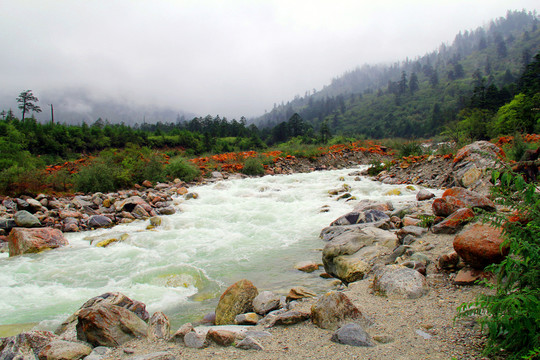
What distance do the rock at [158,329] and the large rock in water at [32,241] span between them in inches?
212

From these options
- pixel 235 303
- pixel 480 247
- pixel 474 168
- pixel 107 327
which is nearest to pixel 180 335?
pixel 107 327

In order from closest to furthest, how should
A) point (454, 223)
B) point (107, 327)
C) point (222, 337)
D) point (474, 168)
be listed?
1. point (222, 337)
2. point (107, 327)
3. point (454, 223)
4. point (474, 168)

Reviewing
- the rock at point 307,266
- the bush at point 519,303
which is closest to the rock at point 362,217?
the rock at point 307,266

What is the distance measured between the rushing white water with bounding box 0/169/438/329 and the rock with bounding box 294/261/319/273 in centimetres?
17

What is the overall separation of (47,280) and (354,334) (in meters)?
5.61

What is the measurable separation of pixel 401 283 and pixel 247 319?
1.92 meters

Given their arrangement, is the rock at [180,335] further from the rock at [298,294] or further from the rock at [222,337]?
the rock at [298,294]

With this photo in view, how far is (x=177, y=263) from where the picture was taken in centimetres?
580

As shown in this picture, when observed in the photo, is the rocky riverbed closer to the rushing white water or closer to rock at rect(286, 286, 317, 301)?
rock at rect(286, 286, 317, 301)

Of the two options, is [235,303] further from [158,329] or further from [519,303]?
[519,303]

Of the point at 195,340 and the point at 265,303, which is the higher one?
the point at 195,340

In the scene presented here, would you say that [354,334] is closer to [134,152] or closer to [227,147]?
[134,152]

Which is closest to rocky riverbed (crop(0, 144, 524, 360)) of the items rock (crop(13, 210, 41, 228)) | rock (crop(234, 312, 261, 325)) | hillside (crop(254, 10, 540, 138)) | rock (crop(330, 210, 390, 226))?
rock (crop(234, 312, 261, 325))

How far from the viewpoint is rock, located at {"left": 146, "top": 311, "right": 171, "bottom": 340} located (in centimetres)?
297
